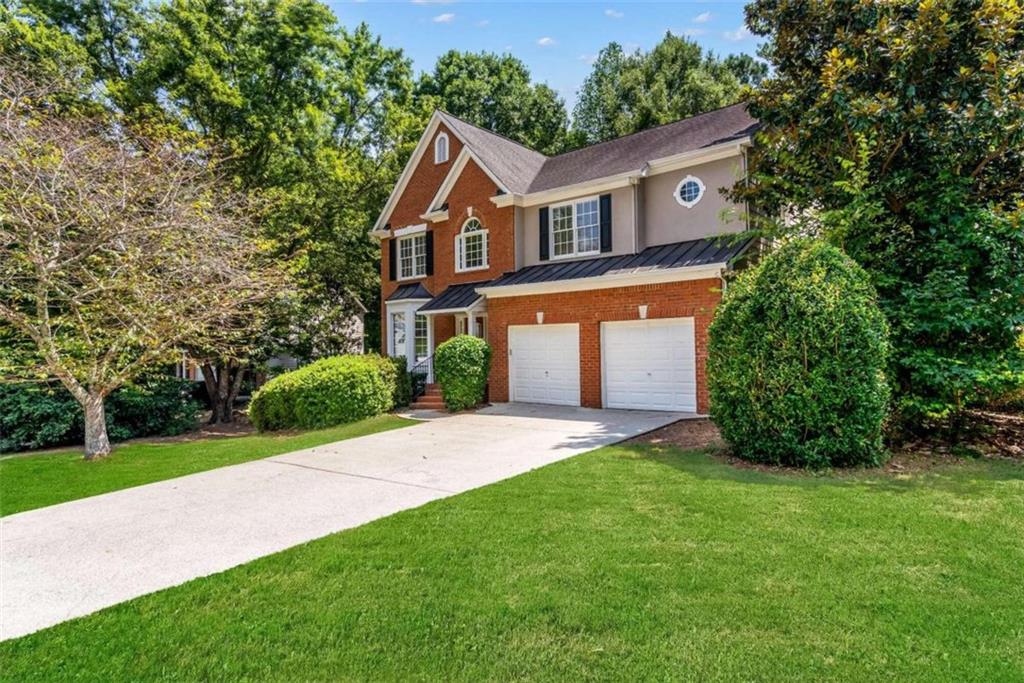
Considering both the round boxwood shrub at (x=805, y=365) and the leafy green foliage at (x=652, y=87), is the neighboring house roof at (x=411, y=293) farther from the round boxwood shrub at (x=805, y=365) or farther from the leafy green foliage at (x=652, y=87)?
the leafy green foliage at (x=652, y=87)

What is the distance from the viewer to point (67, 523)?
5.92m

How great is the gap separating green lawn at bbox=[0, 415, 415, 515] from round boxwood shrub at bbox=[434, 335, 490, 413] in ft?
5.65

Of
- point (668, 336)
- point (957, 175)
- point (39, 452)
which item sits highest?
point (957, 175)

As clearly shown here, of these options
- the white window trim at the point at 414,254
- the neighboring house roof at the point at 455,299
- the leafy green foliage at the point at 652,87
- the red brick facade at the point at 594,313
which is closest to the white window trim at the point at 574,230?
the red brick facade at the point at 594,313

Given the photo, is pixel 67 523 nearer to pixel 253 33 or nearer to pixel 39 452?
pixel 39 452

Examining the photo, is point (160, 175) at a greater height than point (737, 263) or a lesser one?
greater

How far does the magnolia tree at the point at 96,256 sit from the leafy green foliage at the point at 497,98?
2137 cm

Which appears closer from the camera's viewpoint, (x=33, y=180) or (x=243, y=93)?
(x=33, y=180)

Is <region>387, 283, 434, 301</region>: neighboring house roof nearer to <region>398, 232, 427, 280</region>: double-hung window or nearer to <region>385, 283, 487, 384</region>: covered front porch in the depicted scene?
<region>385, 283, 487, 384</region>: covered front porch

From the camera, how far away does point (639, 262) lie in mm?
13586

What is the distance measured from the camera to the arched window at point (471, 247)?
1769cm

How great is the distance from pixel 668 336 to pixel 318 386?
8.46m

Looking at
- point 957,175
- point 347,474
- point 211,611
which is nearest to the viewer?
point 211,611

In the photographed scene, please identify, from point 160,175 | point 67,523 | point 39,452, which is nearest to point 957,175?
point 67,523
